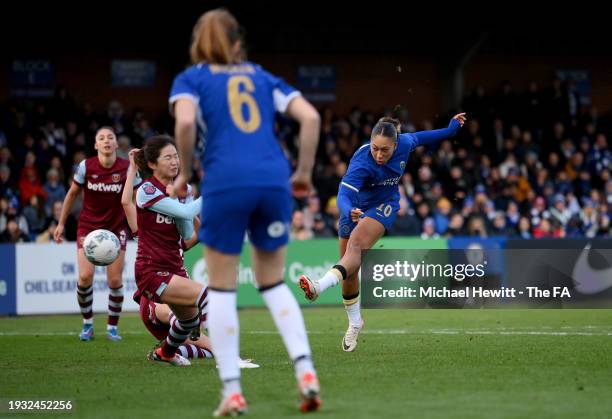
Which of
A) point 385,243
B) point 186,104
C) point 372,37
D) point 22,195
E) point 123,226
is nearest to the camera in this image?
point 186,104

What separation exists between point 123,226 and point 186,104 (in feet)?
21.6

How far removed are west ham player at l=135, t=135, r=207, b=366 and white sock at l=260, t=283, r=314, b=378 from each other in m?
2.25

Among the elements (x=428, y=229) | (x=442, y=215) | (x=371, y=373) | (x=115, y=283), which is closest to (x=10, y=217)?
(x=115, y=283)

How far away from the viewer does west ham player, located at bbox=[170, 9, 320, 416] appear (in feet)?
21.3

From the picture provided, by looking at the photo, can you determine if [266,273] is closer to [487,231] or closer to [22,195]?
[22,195]

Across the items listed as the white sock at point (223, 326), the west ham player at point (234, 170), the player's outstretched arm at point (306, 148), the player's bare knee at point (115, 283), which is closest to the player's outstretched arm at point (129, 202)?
the player's bare knee at point (115, 283)

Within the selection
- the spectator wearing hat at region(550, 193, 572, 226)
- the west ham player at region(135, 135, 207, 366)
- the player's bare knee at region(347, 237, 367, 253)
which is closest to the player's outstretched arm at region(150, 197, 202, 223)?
the west ham player at region(135, 135, 207, 366)

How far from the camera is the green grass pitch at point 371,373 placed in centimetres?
682

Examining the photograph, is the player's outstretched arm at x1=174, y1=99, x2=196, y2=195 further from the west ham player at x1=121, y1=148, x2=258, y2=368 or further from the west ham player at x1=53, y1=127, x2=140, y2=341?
the west ham player at x1=53, y1=127, x2=140, y2=341

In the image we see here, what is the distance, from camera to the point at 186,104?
6.48 meters

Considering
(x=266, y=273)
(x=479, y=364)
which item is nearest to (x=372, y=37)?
(x=479, y=364)

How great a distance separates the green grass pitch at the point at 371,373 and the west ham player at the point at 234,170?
0.49 meters

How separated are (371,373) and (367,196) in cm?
299

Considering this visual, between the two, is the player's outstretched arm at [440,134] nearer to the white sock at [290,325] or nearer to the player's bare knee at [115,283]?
the player's bare knee at [115,283]
